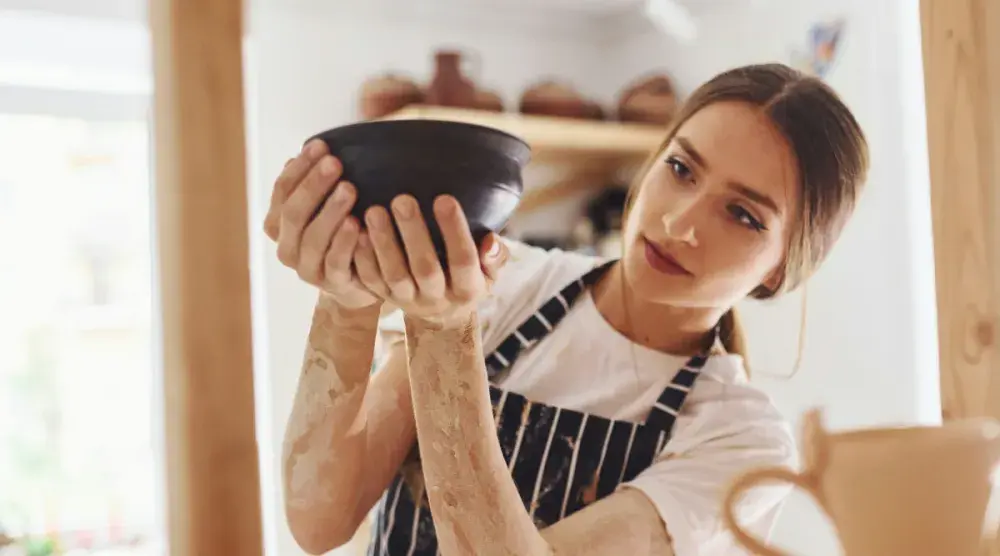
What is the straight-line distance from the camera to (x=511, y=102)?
2297 mm

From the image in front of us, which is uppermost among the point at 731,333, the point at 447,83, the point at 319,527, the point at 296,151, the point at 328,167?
the point at 447,83

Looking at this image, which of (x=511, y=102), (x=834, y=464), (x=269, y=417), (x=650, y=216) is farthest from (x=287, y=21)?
(x=834, y=464)

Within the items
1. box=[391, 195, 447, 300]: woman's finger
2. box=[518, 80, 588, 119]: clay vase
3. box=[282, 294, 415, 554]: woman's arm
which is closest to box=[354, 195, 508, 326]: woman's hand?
box=[391, 195, 447, 300]: woman's finger

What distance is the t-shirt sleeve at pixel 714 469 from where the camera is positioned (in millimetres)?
576

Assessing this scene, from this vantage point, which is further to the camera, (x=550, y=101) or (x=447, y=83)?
(x=550, y=101)

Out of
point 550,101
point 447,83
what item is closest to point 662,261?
point 447,83

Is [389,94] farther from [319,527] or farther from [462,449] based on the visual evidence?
[462,449]

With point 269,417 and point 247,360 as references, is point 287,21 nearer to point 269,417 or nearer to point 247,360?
point 269,417

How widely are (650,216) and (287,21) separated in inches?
62.7

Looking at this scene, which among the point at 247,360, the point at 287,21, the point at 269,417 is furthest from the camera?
the point at 287,21

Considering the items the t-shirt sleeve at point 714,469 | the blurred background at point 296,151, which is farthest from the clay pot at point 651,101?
the t-shirt sleeve at point 714,469

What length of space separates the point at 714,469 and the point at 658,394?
0.08 meters

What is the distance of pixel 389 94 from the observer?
1918 millimetres

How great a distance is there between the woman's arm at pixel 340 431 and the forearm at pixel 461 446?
81 millimetres
